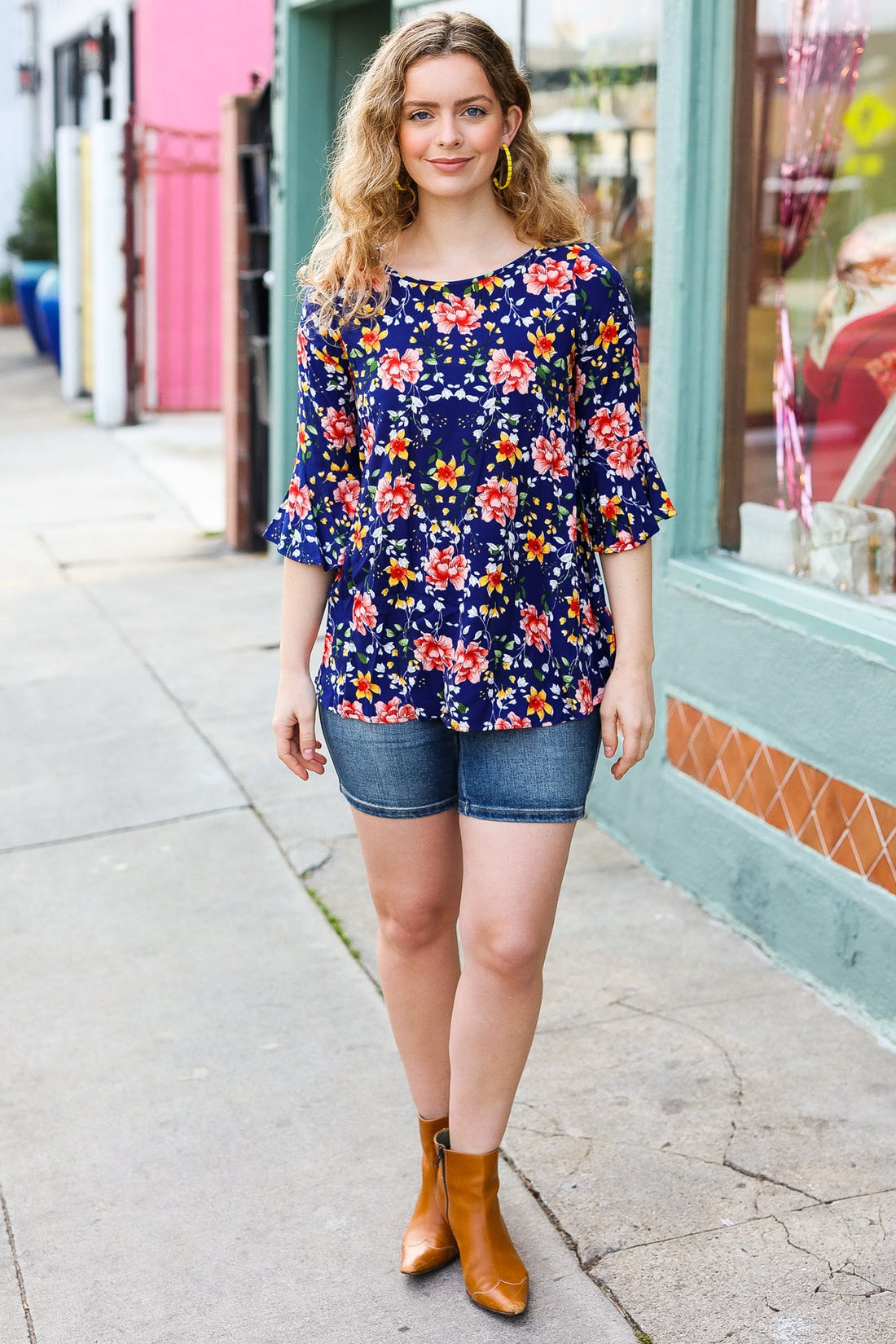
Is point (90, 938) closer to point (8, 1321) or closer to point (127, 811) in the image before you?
point (127, 811)

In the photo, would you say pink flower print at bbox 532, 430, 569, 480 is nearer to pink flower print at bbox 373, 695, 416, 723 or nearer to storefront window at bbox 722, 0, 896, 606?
pink flower print at bbox 373, 695, 416, 723

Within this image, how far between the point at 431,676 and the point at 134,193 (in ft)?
34.9

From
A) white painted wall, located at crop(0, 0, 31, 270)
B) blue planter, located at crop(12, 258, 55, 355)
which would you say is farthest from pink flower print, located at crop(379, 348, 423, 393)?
white painted wall, located at crop(0, 0, 31, 270)

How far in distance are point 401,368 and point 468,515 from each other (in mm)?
231

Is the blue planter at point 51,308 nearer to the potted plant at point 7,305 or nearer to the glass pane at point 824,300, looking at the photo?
the potted plant at point 7,305

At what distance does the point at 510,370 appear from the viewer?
7.23 feet

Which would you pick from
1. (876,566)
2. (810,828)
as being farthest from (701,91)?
(810,828)

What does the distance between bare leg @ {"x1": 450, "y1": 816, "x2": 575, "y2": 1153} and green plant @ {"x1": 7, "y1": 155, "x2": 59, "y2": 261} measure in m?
16.0

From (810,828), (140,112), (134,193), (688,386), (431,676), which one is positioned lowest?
(810,828)

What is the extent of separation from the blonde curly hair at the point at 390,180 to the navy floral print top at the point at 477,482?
0.15 ft

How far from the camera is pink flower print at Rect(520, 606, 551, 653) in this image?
228 centimetres

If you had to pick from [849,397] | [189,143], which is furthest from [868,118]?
[189,143]

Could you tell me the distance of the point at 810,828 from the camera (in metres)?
3.56

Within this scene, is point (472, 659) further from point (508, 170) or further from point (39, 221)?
point (39, 221)
